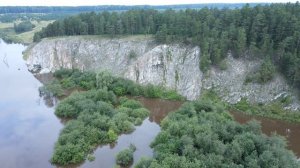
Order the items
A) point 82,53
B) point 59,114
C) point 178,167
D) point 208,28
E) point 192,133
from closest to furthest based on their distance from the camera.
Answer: point 178,167, point 192,133, point 59,114, point 208,28, point 82,53

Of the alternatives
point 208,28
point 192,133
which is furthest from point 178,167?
point 208,28

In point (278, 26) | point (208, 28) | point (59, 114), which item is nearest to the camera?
point (59, 114)

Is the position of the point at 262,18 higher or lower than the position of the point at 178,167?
higher

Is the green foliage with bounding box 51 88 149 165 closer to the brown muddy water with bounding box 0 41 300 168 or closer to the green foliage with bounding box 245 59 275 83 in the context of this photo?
the brown muddy water with bounding box 0 41 300 168

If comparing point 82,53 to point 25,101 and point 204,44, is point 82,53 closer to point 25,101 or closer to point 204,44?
point 25,101

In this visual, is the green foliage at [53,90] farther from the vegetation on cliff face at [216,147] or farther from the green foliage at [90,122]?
the vegetation on cliff face at [216,147]

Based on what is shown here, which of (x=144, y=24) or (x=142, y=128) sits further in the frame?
(x=144, y=24)
